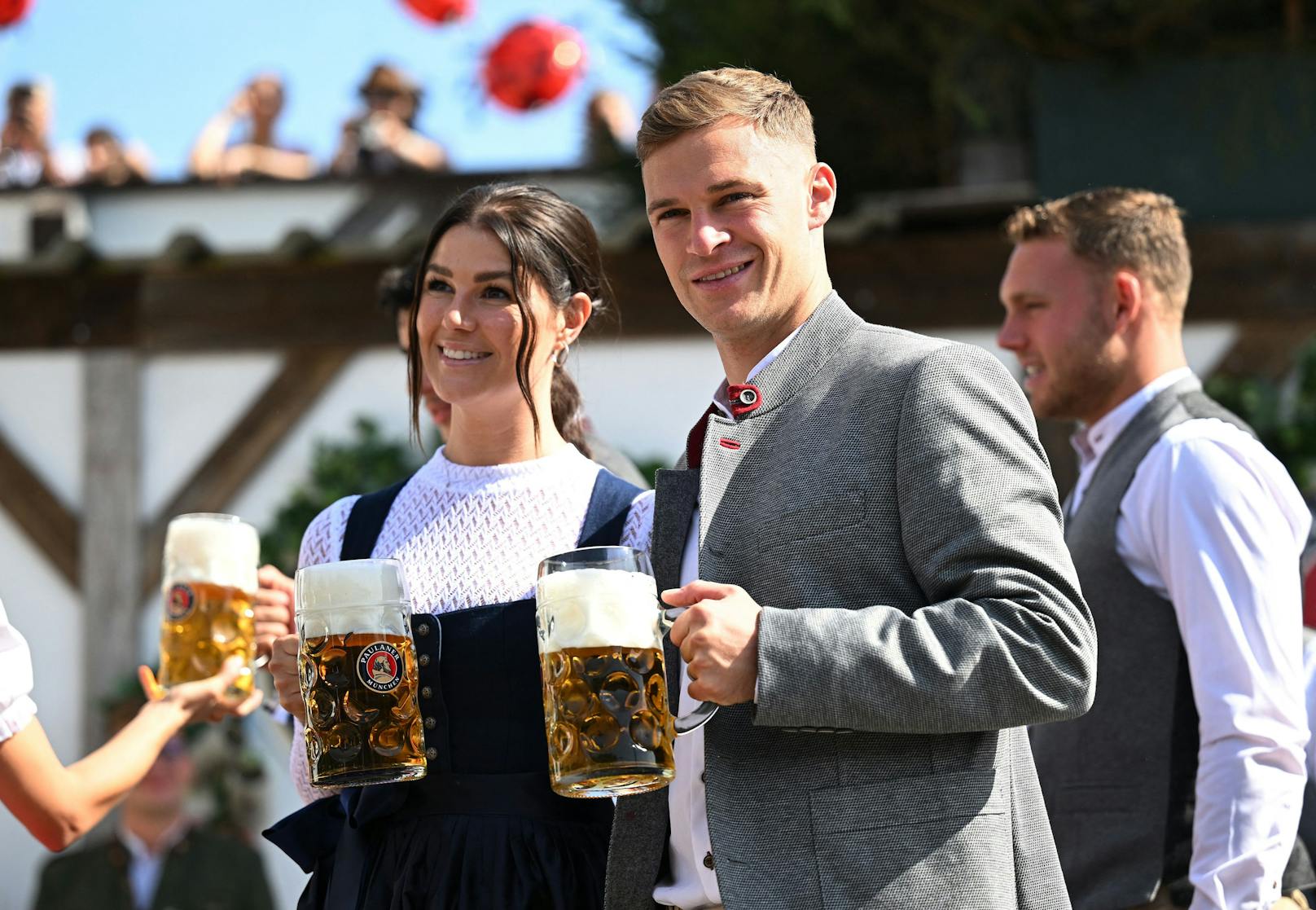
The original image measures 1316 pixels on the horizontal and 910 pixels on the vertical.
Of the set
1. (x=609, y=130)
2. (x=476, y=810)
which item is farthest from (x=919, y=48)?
(x=476, y=810)

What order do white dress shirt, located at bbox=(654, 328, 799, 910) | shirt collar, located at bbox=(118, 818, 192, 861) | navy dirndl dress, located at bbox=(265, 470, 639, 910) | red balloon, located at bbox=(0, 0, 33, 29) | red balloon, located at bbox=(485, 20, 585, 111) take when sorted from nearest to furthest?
white dress shirt, located at bbox=(654, 328, 799, 910) → navy dirndl dress, located at bbox=(265, 470, 639, 910) → shirt collar, located at bbox=(118, 818, 192, 861) → red balloon, located at bbox=(485, 20, 585, 111) → red balloon, located at bbox=(0, 0, 33, 29)

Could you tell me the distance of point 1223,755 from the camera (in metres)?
2.27

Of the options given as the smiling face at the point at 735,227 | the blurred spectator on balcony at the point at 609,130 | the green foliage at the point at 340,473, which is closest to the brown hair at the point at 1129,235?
the smiling face at the point at 735,227

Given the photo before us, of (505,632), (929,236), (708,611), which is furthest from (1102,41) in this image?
(708,611)

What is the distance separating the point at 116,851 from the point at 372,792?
370cm

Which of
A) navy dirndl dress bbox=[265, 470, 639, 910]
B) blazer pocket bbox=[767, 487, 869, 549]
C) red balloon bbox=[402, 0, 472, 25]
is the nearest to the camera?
blazer pocket bbox=[767, 487, 869, 549]

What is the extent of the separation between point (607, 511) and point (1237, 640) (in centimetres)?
88

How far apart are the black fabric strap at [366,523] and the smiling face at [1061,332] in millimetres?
1119

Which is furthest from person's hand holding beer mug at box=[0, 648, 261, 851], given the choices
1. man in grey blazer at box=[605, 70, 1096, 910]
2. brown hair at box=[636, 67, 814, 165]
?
brown hair at box=[636, 67, 814, 165]

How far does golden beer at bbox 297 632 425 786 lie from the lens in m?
1.73

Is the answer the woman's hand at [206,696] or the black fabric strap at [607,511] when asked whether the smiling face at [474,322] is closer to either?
the black fabric strap at [607,511]

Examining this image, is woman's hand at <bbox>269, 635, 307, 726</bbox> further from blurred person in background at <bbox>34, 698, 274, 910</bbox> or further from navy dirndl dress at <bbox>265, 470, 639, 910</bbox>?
blurred person in background at <bbox>34, 698, 274, 910</bbox>

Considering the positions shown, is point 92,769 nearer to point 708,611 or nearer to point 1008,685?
point 708,611

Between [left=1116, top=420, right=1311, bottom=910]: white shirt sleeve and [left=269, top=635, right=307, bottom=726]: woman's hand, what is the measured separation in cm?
122
